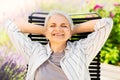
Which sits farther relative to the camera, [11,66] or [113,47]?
[113,47]

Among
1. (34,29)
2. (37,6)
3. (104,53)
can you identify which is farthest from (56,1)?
(34,29)

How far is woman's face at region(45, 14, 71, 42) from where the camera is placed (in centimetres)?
339

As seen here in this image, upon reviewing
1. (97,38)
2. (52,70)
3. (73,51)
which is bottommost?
(52,70)

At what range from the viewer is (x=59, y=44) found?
11.4 ft

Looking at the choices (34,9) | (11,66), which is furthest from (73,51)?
(34,9)

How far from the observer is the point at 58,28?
11.1 ft

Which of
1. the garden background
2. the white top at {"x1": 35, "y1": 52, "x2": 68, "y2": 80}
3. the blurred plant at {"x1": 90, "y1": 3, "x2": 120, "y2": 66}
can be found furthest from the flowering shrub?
the white top at {"x1": 35, "y1": 52, "x2": 68, "y2": 80}

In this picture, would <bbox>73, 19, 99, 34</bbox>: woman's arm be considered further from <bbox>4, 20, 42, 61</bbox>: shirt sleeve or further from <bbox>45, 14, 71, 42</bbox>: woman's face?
<bbox>4, 20, 42, 61</bbox>: shirt sleeve

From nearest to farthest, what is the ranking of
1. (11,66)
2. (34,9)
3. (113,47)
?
(11,66) → (113,47) → (34,9)

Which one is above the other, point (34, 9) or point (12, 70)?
point (34, 9)

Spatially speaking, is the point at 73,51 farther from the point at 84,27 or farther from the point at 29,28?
the point at 29,28

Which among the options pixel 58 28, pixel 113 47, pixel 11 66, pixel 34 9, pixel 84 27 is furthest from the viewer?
pixel 34 9

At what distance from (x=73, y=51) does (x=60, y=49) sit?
11 cm

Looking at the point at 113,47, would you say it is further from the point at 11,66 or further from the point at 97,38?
the point at 97,38
